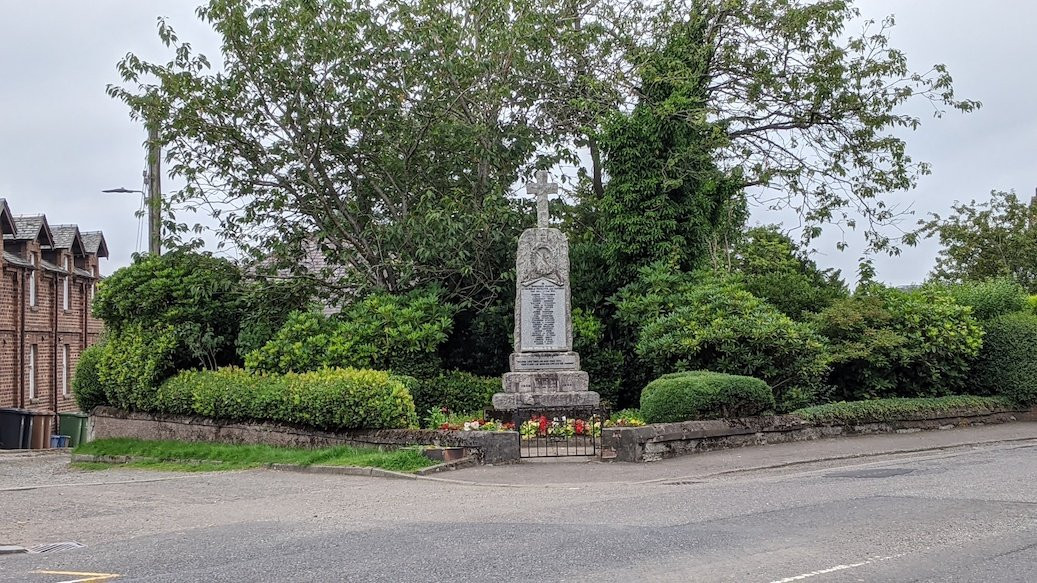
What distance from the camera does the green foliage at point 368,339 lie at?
19.0 m

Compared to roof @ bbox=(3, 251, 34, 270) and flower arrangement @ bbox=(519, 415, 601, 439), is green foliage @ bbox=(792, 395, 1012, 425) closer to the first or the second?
flower arrangement @ bbox=(519, 415, 601, 439)

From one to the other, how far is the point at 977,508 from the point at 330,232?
50.0ft

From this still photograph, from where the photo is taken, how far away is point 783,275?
894 inches

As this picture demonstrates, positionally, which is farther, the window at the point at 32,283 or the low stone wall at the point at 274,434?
the window at the point at 32,283

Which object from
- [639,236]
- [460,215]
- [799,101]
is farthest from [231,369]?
[799,101]

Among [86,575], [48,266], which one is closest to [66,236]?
[48,266]

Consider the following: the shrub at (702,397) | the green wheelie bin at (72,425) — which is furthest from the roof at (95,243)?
the shrub at (702,397)

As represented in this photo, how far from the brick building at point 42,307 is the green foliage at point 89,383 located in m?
9.73

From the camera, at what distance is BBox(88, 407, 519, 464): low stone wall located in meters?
14.1

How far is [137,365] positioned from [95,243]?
22856 mm

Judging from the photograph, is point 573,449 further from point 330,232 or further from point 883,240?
point 883,240

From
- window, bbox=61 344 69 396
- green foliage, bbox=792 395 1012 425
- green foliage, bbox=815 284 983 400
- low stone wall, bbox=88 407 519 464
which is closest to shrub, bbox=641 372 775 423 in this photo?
green foliage, bbox=792 395 1012 425

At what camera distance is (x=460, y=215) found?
19.8m

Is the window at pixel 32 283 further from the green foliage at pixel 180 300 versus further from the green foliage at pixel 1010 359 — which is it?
the green foliage at pixel 1010 359
